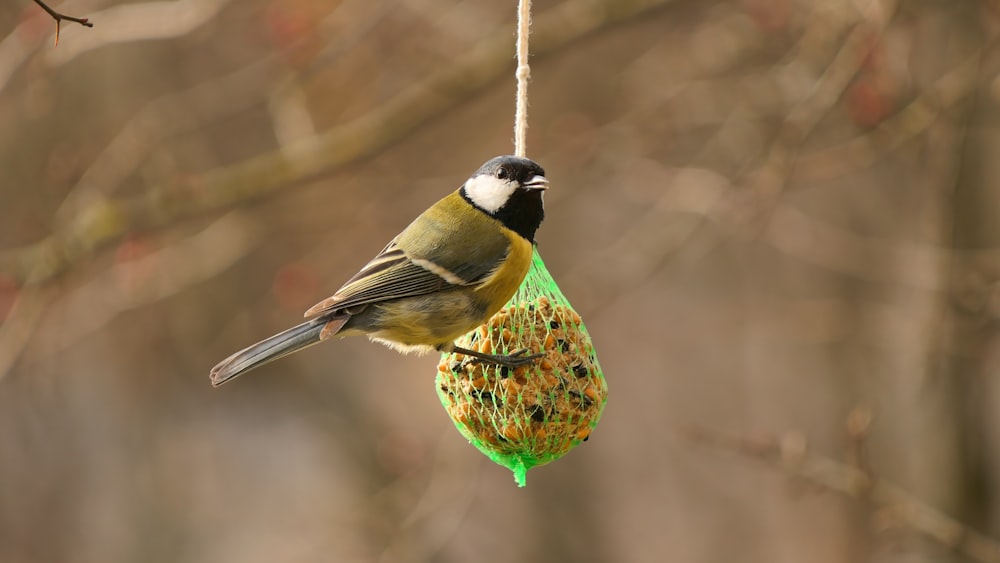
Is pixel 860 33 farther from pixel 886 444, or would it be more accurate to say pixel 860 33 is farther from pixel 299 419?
pixel 299 419

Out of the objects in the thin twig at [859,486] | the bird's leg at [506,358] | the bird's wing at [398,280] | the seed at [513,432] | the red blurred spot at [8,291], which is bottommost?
the thin twig at [859,486]

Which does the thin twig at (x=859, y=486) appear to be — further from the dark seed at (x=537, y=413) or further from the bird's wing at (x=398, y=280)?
the bird's wing at (x=398, y=280)

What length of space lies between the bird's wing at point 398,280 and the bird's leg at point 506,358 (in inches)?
8.3

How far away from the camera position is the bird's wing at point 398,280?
305 centimetres

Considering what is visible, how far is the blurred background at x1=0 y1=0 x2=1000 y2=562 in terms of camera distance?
4.44 metres

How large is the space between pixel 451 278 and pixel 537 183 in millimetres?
393

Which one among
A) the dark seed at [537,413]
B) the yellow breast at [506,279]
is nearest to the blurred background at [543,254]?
the dark seed at [537,413]

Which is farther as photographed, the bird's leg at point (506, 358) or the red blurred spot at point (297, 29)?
the red blurred spot at point (297, 29)

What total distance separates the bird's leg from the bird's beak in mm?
500

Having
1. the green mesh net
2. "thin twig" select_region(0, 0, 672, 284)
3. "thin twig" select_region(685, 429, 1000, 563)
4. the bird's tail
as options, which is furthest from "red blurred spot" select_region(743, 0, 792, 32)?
the bird's tail

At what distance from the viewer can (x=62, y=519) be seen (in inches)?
294

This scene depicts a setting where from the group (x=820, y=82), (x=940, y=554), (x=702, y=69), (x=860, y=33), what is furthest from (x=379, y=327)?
(x=940, y=554)

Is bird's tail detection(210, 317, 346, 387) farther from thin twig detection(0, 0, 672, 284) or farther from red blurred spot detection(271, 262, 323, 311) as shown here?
red blurred spot detection(271, 262, 323, 311)

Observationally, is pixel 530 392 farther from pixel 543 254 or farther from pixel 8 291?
pixel 543 254
